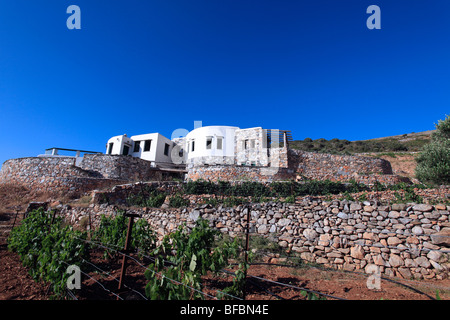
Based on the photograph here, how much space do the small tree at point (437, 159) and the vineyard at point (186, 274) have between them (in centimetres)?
839

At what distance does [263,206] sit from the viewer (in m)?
7.26

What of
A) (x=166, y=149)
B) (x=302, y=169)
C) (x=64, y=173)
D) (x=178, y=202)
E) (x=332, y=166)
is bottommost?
(x=178, y=202)

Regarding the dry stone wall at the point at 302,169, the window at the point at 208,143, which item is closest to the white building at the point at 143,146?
the window at the point at 208,143

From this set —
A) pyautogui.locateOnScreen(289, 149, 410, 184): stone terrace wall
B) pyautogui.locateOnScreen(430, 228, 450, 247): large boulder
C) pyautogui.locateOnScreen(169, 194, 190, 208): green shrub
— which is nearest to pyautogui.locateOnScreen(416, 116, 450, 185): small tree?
pyautogui.locateOnScreen(289, 149, 410, 184): stone terrace wall

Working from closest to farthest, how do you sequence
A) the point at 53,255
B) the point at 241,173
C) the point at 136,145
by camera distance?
the point at 53,255
the point at 241,173
the point at 136,145

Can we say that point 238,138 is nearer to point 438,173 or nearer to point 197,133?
point 197,133

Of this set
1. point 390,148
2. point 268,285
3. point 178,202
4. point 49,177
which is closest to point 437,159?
point 268,285

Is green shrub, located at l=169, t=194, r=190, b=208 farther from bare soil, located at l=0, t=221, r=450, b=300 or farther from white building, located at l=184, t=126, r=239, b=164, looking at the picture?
white building, located at l=184, t=126, r=239, b=164

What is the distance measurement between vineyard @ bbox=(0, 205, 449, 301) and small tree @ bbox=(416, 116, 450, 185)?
8392 mm

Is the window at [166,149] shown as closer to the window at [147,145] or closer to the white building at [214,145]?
the window at [147,145]

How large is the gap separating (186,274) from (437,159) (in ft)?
45.1

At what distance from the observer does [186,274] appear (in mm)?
2865

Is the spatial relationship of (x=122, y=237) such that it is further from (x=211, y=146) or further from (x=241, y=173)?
(x=211, y=146)
